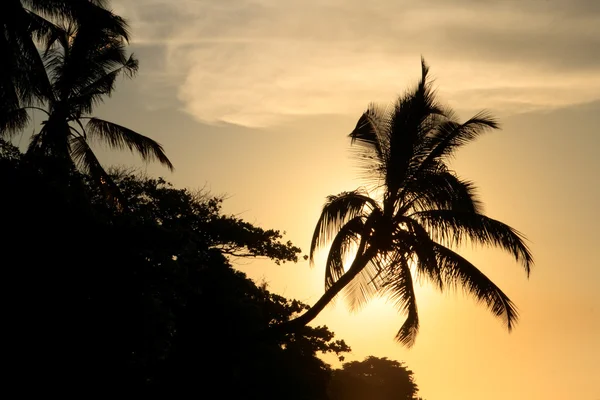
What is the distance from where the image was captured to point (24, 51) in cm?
1688

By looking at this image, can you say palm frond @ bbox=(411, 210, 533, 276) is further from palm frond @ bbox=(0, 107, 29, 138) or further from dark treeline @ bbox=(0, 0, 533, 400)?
palm frond @ bbox=(0, 107, 29, 138)

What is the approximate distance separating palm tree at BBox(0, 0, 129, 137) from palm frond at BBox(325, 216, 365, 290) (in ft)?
23.2

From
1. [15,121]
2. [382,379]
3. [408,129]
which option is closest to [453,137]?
[408,129]

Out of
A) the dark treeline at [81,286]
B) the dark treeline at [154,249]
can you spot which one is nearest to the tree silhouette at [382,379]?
→ the dark treeline at [154,249]

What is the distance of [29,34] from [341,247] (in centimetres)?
Result: 853

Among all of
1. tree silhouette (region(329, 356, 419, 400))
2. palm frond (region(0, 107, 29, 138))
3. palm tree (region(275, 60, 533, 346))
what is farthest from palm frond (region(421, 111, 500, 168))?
tree silhouette (region(329, 356, 419, 400))

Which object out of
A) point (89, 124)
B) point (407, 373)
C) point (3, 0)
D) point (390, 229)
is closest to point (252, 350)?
point (390, 229)

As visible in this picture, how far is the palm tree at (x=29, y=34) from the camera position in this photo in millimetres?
15992

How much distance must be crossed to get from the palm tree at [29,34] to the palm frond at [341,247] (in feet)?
23.2

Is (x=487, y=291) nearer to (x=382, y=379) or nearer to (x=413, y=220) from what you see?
(x=413, y=220)

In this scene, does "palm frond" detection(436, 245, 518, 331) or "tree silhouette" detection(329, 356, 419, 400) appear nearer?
"palm frond" detection(436, 245, 518, 331)

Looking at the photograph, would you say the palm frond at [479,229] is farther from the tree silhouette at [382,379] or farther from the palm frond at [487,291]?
the tree silhouette at [382,379]

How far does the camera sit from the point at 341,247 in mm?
20250

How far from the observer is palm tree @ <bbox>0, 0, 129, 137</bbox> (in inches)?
630
